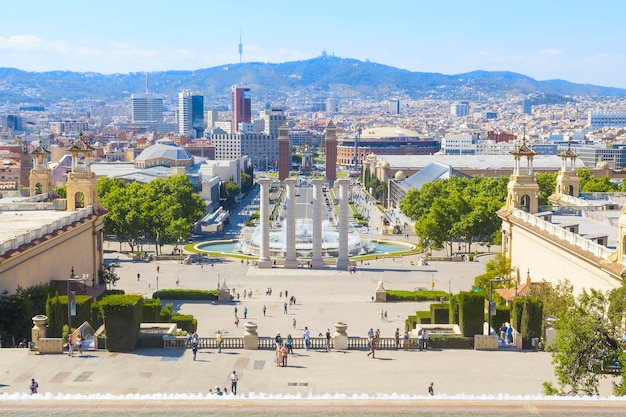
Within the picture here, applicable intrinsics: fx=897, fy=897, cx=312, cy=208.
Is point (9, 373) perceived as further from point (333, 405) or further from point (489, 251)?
point (489, 251)

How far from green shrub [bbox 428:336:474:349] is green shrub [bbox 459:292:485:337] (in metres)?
0.36

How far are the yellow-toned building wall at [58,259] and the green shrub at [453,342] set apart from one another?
2212cm

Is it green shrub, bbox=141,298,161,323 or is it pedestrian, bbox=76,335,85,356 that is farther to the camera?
green shrub, bbox=141,298,161,323

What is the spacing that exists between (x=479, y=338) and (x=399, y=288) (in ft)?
102

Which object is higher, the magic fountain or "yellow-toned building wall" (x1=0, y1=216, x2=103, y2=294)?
"yellow-toned building wall" (x1=0, y1=216, x2=103, y2=294)

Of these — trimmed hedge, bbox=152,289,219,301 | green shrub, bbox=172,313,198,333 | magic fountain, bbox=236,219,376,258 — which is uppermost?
green shrub, bbox=172,313,198,333

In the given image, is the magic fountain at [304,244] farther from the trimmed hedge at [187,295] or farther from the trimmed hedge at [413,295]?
the trimmed hedge at [413,295]

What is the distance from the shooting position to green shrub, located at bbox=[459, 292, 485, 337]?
3984 centimetres

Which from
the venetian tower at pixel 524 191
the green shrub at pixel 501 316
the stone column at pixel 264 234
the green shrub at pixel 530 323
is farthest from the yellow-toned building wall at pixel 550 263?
the stone column at pixel 264 234

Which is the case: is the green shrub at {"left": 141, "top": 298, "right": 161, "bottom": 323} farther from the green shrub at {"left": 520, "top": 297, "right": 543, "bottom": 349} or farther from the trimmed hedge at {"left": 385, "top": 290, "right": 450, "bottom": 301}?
the trimmed hedge at {"left": 385, "top": 290, "right": 450, "bottom": 301}

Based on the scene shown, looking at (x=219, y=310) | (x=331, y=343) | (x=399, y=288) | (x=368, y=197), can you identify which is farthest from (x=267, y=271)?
(x=368, y=197)

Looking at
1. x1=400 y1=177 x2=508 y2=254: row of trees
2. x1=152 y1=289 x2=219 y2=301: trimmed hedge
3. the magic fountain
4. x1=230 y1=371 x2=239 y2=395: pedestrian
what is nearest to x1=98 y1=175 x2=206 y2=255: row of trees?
the magic fountain

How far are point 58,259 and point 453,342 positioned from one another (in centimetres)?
2717

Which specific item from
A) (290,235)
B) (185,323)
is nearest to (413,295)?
(290,235)
